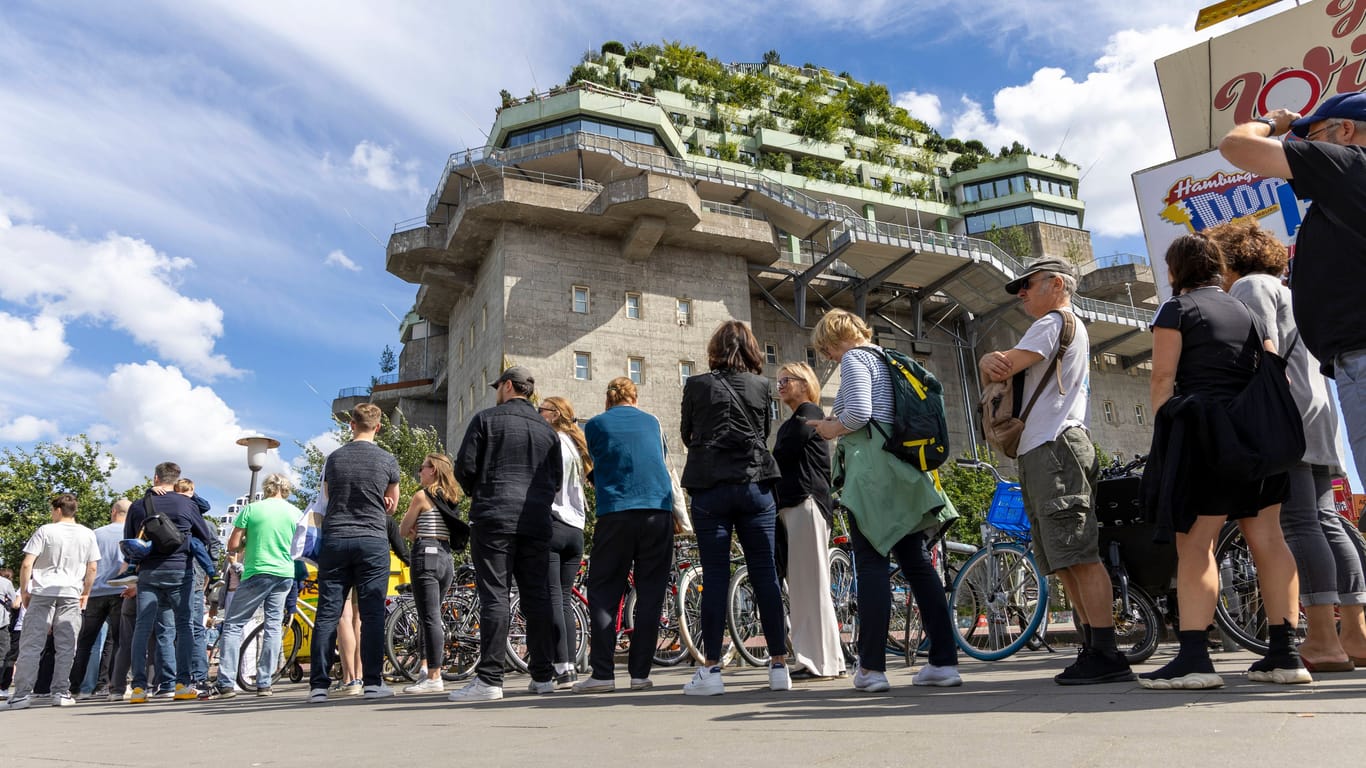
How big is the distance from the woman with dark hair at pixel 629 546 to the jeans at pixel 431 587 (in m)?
1.69

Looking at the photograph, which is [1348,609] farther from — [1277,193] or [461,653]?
[1277,193]

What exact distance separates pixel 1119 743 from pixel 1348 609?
9.03 feet

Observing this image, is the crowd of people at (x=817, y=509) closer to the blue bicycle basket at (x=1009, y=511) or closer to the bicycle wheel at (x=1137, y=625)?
the blue bicycle basket at (x=1009, y=511)

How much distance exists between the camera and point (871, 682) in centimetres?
450

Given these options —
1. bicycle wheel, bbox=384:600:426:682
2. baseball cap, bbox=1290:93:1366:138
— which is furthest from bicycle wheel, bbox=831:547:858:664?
baseball cap, bbox=1290:93:1366:138

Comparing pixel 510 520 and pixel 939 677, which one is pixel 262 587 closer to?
pixel 510 520

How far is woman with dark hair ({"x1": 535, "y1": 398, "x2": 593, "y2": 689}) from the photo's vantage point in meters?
6.48

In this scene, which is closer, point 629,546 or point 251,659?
point 629,546

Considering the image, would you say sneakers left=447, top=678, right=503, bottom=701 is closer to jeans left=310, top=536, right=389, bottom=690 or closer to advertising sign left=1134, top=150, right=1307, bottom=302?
jeans left=310, top=536, right=389, bottom=690

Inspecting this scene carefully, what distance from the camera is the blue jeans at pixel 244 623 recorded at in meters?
7.81

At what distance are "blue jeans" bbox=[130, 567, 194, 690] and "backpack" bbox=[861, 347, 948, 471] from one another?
6.49m

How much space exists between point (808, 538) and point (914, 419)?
1256mm

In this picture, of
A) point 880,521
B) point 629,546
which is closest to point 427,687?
point 629,546

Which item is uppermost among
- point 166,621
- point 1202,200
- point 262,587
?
point 1202,200
